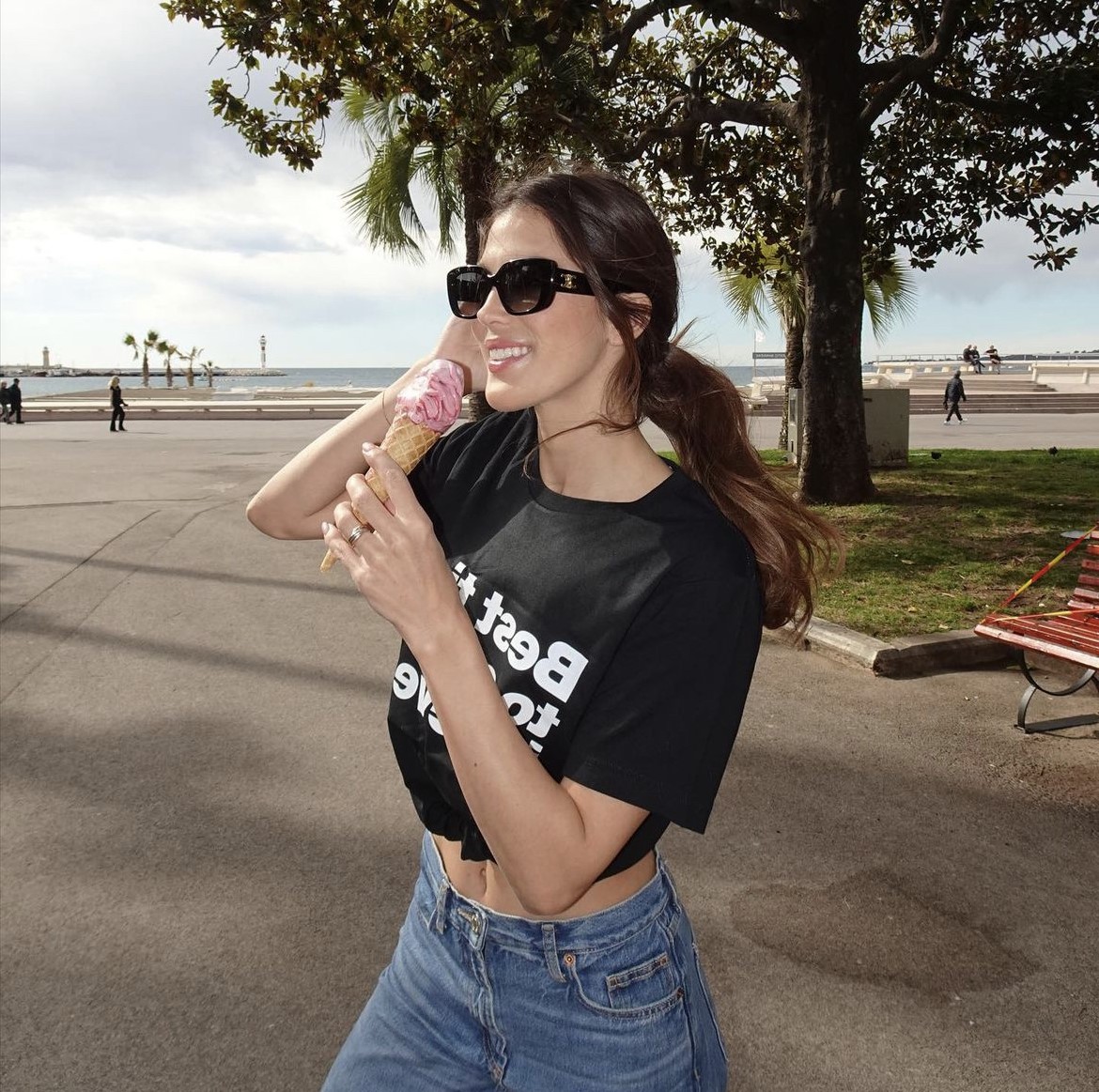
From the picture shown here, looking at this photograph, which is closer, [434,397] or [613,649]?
[613,649]

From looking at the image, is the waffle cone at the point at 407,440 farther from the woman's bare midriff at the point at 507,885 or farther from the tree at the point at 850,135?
the tree at the point at 850,135

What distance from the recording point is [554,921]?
63.1 inches

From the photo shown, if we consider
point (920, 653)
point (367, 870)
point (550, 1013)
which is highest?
point (550, 1013)

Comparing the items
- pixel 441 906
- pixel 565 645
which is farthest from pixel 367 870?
pixel 565 645

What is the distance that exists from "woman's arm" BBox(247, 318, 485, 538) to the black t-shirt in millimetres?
327

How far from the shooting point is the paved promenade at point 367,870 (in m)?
3.10

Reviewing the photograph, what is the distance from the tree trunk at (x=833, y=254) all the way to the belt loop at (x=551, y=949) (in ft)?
36.8

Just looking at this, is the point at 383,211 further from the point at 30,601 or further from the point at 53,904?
the point at 53,904

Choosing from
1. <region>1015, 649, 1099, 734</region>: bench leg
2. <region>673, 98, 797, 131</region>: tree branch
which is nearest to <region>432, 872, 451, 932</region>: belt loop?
<region>1015, 649, 1099, 734</region>: bench leg

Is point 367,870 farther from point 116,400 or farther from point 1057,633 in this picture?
point 116,400

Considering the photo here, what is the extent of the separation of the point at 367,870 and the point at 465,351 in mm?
2729

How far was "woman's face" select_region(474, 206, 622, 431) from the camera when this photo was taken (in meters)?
1.77

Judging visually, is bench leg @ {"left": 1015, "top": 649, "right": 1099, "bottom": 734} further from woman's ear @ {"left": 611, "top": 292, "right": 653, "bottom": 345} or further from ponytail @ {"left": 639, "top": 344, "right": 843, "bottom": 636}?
woman's ear @ {"left": 611, "top": 292, "right": 653, "bottom": 345}

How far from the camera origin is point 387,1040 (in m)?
1.66
